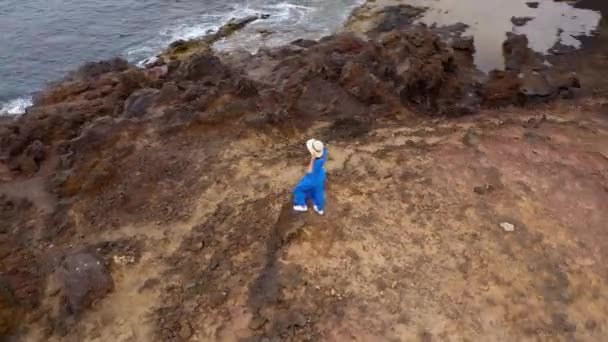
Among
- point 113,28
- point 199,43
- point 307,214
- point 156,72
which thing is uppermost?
point 307,214

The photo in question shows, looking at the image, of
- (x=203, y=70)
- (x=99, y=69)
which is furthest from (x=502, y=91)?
(x=99, y=69)

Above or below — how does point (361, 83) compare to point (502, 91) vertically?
above

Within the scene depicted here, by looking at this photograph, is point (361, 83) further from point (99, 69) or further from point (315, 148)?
point (99, 69)

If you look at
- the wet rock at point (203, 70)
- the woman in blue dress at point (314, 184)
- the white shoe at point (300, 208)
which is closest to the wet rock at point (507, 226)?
the woman in blue dress at point (314, 184)

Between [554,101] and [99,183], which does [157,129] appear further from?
[554,101]

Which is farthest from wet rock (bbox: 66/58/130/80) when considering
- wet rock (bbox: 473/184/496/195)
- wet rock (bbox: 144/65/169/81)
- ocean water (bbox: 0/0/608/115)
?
wet rock (bbox: 473/184/496/195)

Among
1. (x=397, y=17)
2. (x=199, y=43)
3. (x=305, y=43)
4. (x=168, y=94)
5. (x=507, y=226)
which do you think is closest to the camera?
(x=507, y=226)

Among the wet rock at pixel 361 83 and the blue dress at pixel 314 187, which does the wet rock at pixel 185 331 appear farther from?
the wet rock at pixel 361 83
